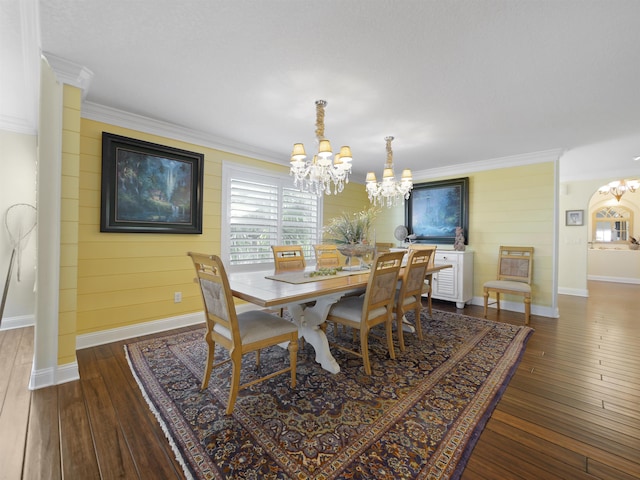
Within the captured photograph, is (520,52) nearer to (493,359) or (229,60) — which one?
(229,60)

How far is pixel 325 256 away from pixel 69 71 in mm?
2973

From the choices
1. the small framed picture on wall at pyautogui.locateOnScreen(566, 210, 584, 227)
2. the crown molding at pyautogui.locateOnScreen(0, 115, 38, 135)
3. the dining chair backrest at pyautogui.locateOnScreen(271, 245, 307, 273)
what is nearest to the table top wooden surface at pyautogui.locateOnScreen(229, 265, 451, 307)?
the dining chair backrest at pyautogui.locateOnScreen(271, 245, 307, 273)

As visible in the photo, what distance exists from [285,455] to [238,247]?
299 cm

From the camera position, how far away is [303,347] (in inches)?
117

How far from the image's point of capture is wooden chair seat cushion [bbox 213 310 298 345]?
1960 mm

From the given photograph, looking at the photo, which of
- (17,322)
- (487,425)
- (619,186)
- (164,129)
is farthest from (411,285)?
(619,186)

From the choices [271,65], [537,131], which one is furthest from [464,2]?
[537,131]

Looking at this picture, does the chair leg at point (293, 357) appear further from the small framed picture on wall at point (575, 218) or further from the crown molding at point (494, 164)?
the small framed picture on wall at point (575, 218)

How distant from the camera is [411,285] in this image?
2.95 metres

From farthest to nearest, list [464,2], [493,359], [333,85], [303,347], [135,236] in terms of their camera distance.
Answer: [135,236] < [303,347] < [493,359] < [333,85] < [464,2]

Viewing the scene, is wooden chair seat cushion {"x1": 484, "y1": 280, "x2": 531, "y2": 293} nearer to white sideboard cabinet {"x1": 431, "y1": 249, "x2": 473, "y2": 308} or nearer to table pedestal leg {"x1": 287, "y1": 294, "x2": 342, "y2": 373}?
white sideboard cabinet {"x1": 431, "y1": 249, "x2": 473, "y2": 308}

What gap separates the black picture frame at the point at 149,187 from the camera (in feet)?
9.90

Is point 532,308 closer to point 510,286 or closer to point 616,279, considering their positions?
point 510,286

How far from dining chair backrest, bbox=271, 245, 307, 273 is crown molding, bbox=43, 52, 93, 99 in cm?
222
